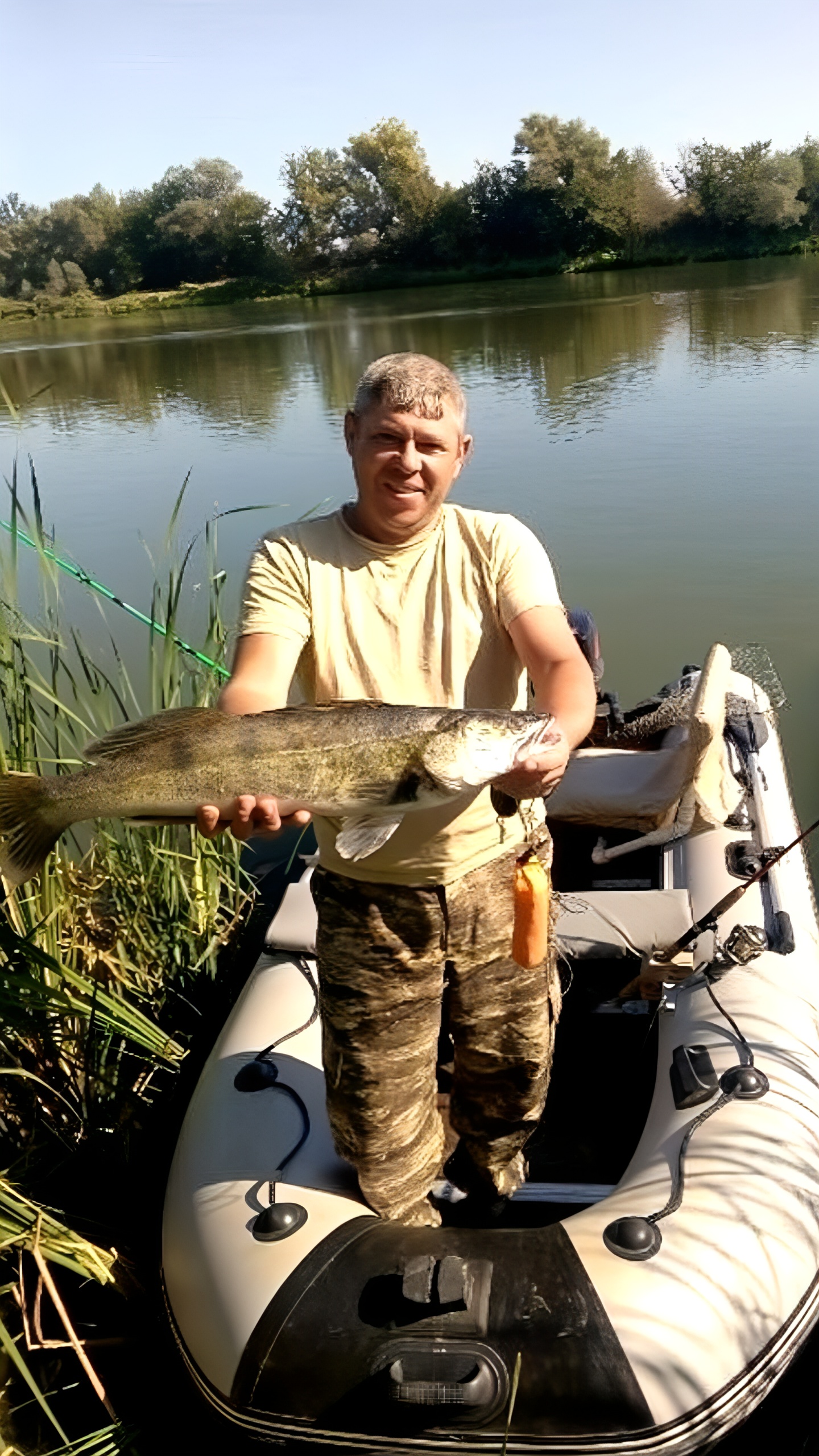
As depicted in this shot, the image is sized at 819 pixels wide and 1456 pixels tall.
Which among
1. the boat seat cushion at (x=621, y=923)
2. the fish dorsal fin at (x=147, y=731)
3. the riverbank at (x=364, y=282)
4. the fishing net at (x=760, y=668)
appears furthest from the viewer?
the riverbank at (x=364, y=282)

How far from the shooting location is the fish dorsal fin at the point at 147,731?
2.46 m

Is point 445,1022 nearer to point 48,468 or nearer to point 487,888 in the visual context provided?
point 487,888

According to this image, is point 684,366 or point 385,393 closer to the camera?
point 385,393

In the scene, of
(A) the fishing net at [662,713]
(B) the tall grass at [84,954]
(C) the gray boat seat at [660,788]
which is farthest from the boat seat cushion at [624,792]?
(B) the tall grass at [84,954]

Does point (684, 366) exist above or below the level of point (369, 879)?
above

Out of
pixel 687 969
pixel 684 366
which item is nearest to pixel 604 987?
pixel 687 969

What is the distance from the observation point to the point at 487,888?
2711 mm

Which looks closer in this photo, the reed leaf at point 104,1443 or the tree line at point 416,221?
the reed leaf at point 104,1443

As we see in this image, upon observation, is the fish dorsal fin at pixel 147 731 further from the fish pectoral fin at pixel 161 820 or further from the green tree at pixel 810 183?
the green tree at pixel 810 183

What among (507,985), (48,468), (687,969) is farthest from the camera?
(48,468)

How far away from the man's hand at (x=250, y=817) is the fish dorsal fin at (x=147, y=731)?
0.62 ft

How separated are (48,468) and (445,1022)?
12.9 m

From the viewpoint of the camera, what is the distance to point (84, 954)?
13.0 ft

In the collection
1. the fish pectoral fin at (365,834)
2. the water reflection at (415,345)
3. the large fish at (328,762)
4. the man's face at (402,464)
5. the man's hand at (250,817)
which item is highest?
the water reflection at (415,345)
